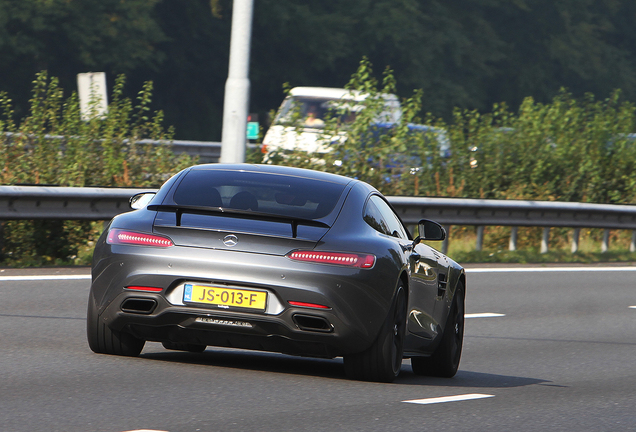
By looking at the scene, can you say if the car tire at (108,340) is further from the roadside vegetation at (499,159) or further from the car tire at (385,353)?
the roadside vegetation at (499,159)

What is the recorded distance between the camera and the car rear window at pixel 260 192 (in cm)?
712

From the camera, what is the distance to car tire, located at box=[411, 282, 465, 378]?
839 cm

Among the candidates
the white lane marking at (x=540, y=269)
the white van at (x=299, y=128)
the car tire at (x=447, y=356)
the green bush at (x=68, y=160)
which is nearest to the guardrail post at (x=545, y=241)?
the white lane marking at (x=540, y=269)

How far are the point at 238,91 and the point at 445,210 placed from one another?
14.0 feet

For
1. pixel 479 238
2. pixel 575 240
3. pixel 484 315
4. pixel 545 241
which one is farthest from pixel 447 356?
pixel 575 240

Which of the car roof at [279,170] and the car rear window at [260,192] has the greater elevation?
the car roof at [279,170]

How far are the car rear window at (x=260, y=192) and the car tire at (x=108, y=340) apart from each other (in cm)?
88

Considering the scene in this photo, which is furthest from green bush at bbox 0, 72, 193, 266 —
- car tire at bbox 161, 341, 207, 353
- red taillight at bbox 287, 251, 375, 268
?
red taillight at bbox 287, 251, 375, 268

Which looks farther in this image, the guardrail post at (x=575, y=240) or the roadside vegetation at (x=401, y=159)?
the guardrail post at (x=575, y=240)

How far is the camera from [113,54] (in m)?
36.9

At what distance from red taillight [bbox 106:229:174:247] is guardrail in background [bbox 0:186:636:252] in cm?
564

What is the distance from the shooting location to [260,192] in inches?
285

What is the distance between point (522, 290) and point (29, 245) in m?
5.80

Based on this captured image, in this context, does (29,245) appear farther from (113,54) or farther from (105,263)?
(113,54)
